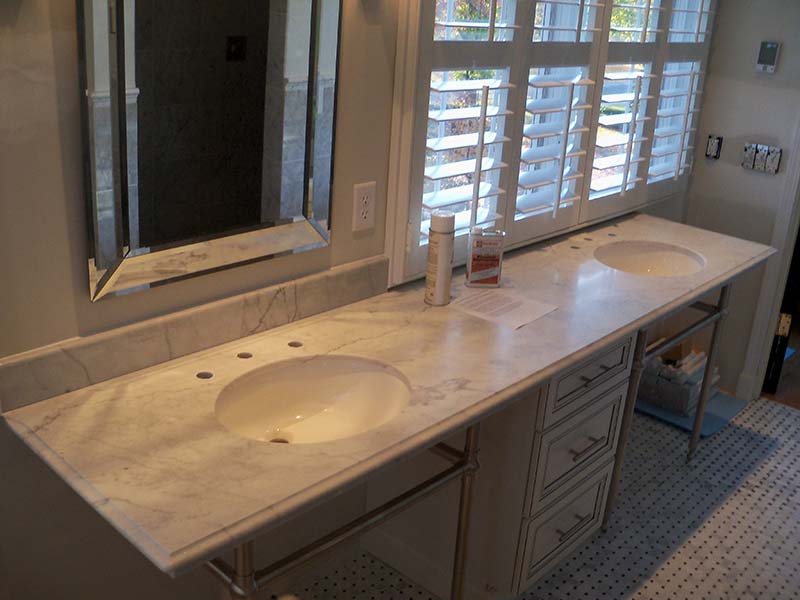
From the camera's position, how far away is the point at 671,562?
7.52 ft

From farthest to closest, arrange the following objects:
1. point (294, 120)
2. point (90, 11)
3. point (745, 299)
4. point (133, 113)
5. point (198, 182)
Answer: point (745, 299) → point (294, 120) → point (198, 182) → point (133, 113) → point (90, 11)

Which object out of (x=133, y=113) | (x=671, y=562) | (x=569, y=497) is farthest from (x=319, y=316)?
(x=671, y=562)

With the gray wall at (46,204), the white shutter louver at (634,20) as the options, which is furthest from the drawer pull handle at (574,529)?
the white shutter louver at (634,20)

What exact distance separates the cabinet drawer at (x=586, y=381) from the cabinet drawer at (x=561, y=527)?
249mm

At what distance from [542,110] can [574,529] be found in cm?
107

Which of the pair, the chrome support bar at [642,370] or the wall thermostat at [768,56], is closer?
the chrome support bar at [642,370]

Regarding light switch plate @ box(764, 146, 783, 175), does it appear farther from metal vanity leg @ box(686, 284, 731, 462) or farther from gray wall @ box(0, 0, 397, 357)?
gray wall @ box(0, 0, 397, 357)

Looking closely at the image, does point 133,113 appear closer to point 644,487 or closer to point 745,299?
point 644,487

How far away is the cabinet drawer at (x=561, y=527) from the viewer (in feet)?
A: 6.38

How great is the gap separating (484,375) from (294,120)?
0.62 meters

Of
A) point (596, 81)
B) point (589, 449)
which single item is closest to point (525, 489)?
point (589, 449)

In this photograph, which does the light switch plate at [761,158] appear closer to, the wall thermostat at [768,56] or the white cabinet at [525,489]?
the wall thermostat at [768,56]

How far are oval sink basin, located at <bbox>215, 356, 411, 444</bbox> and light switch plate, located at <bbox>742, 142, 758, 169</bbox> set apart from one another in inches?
76.4

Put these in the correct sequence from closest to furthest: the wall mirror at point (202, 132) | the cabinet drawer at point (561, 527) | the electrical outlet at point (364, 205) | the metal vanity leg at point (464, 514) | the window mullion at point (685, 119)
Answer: the wall mirror at point (202, 132) < the metal vanity leg at point (464, 514) < the electrical outlet at point (364, 205) < the cabinet drawer at point (561, 527) < the window mullion at point (685, 119)
